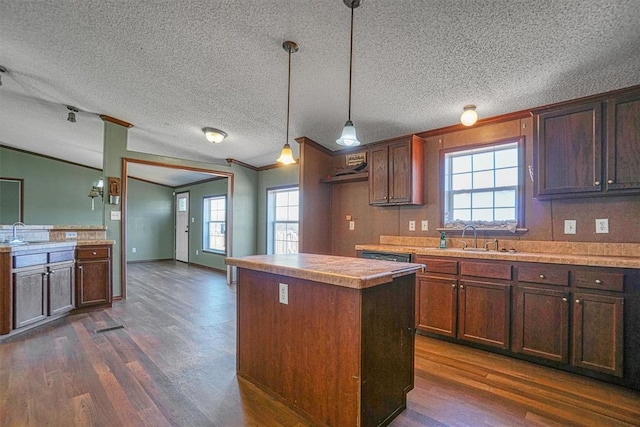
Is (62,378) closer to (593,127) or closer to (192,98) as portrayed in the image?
(192,98)

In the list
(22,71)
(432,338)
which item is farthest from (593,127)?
(22,71)

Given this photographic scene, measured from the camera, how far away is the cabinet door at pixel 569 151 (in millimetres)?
2441

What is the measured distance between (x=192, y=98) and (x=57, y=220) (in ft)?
20.7

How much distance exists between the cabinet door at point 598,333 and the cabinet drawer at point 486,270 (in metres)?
0.47

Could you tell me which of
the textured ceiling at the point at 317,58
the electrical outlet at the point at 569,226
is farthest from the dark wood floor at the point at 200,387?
the textured ceiling at the point at 317,58

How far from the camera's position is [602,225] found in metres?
2.60

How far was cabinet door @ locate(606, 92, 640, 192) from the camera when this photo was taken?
2297mm

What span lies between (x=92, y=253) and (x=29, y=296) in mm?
886

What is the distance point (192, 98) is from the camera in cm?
352

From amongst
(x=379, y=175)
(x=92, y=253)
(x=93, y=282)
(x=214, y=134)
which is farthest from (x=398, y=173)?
(x=93, y=282)

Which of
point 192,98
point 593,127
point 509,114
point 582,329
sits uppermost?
point 192,98

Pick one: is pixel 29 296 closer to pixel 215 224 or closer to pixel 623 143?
pixel 215 224

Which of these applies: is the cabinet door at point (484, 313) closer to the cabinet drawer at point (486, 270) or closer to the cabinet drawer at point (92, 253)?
the cabinet drawer at point (486, 270)

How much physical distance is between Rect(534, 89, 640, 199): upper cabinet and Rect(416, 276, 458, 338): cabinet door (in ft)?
3.88
